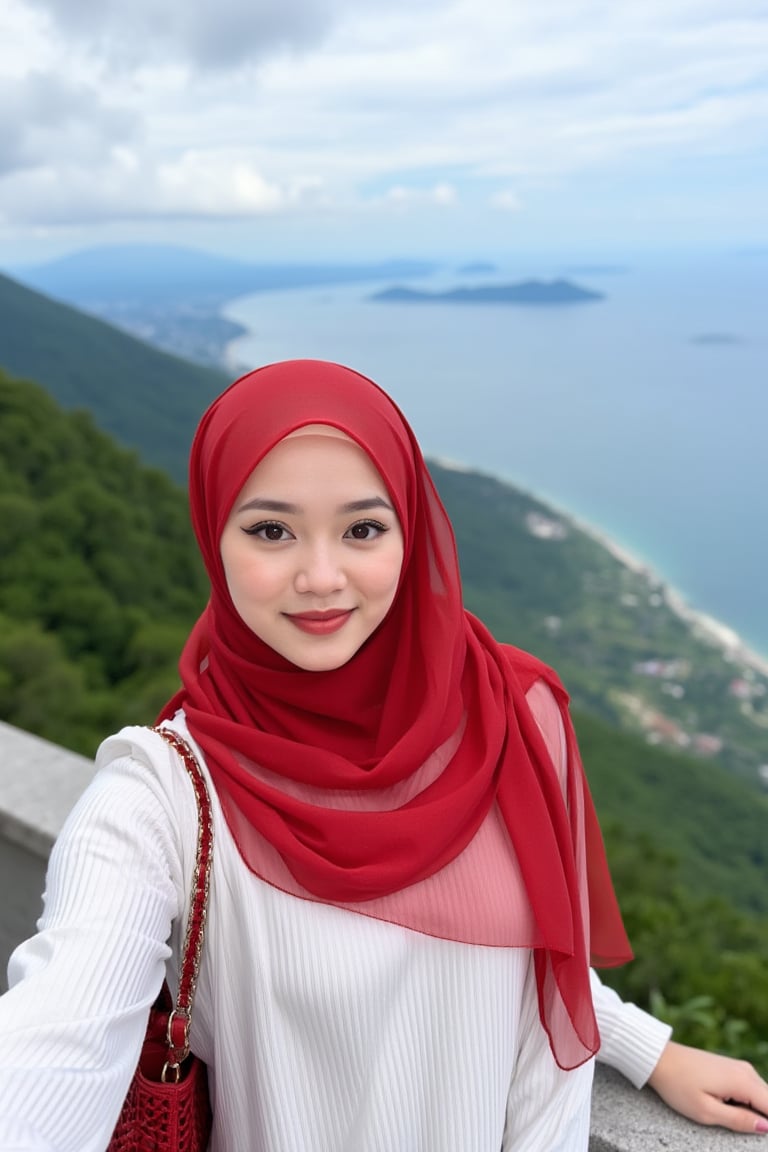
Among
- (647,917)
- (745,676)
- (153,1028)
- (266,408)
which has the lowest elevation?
(745,676)

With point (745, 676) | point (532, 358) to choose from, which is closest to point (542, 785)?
point (745, 676)

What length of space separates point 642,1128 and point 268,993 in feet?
2.21

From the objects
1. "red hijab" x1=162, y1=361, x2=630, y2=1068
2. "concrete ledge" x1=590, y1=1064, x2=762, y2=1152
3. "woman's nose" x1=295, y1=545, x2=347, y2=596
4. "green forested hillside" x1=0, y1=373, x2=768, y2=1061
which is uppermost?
"woman's nose" x1=295, y1=545, x2=347, y2=596

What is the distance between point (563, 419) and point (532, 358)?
13.3 metres

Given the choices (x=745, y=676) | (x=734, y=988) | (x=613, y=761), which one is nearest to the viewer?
(x=734, y=988)

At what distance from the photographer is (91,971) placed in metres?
0.87

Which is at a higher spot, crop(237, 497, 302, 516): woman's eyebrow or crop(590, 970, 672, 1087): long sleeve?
crop(237, 497, 302, 516): woman's eyebrow

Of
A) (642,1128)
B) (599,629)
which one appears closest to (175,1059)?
(642,1128)

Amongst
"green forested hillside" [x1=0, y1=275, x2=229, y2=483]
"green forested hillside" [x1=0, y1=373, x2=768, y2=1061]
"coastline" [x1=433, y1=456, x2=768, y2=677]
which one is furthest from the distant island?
"green forested hillside" [x1=0, y1=373, x2=768, y2=1061]

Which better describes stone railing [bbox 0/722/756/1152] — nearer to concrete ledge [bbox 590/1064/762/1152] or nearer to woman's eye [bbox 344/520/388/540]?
concrete ledge [bbox 590/1064/762/1152]

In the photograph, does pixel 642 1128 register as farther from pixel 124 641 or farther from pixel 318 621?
pixel 124 641

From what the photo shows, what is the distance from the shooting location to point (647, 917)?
291 centimetres

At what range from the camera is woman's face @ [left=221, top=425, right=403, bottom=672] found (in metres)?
1.02

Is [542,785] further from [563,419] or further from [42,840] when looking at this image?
[563,419]
